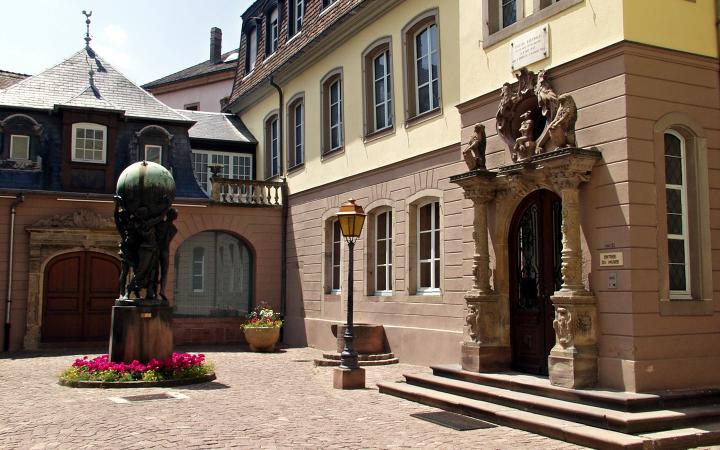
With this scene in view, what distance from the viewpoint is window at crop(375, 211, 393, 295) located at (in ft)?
55.7

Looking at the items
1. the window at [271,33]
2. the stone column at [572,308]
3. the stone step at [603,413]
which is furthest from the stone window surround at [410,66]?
the window at [271,33]

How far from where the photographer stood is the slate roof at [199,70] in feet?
125

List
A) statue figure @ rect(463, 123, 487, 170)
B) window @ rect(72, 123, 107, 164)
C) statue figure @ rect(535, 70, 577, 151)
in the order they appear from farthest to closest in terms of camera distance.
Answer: window @ rect(72, 123, 107, 164) → statue figure @ rect(463, 123, 487, 170) → statue figure @ rect(535, 70, 577, 151)

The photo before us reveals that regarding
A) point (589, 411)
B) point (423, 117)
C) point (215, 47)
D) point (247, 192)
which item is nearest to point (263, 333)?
point (247, 192)

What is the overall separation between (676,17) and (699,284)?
3.60 m

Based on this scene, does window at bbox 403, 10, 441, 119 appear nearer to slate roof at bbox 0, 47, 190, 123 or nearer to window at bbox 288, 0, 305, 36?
window at bbox 288, 0, 305, 36

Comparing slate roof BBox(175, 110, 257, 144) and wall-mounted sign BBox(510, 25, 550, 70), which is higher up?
slate roof BBox(175, 110, 257, 144)

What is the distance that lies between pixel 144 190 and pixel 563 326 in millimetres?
7793

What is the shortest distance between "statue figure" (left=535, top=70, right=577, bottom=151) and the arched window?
1348 centimetres

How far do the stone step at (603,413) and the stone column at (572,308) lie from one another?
1.53ft

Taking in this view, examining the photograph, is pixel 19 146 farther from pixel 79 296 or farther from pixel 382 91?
pixel 382 91

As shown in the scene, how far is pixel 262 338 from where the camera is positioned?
1933 centimetres

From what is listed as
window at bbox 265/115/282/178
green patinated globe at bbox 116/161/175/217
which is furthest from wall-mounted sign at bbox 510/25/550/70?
window at bbox 265/115/282/178

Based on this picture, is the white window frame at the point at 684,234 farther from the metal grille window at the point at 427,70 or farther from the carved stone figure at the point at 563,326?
the metal grille window at the point at 427,70
